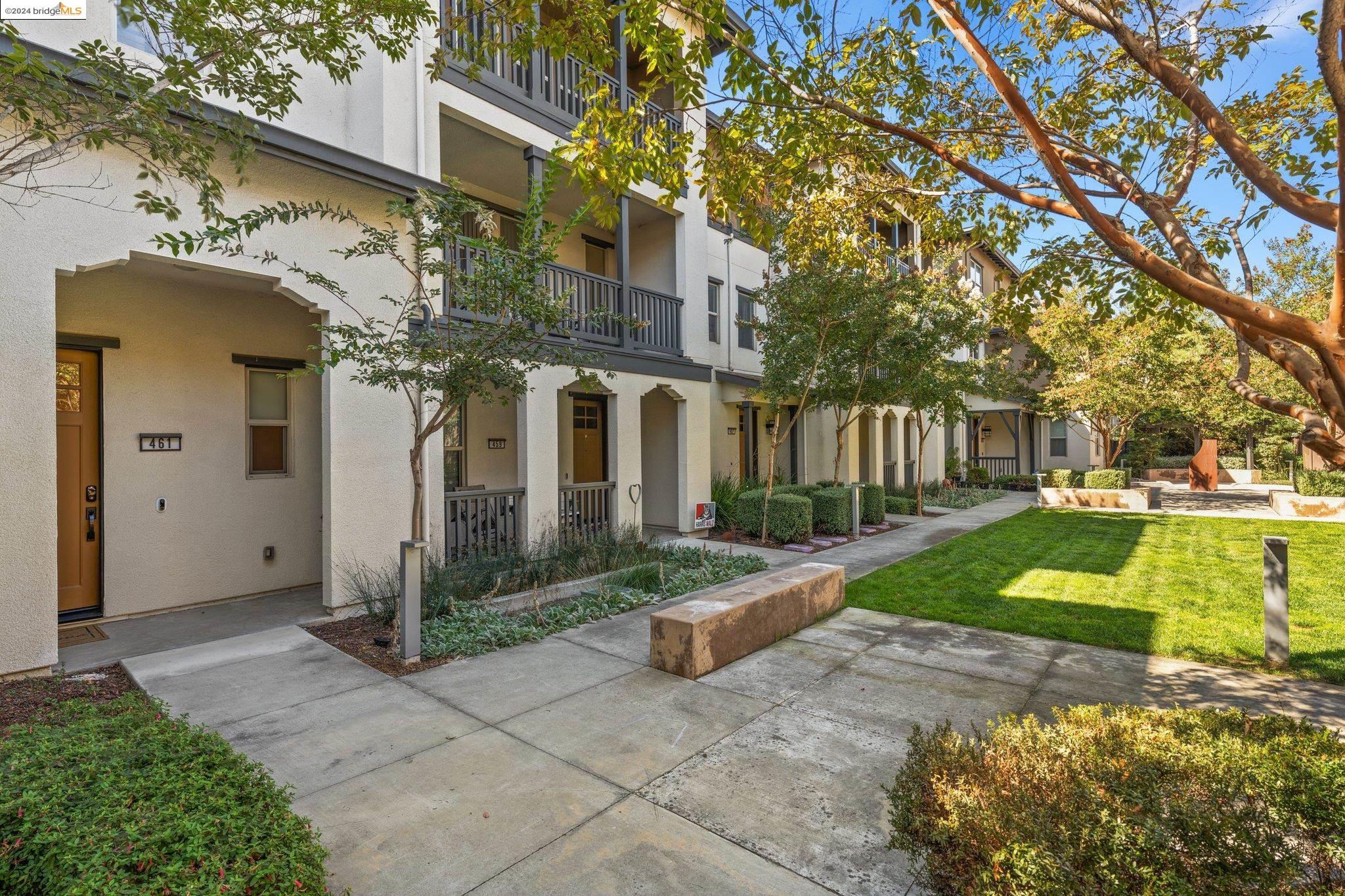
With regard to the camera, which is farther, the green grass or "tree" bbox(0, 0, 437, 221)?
the green grass

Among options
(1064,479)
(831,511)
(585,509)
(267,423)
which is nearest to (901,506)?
(831,511)

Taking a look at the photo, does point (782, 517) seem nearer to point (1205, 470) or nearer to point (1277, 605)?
point (1277, 605)

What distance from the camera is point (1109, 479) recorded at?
1986 centimetres

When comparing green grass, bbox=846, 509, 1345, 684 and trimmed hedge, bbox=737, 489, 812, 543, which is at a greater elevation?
trimmed hedge, bbox=737, 489, 812, 543

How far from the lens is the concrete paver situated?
2854 mm

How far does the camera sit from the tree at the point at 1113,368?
59.8ft

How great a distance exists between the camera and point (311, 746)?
4109 millimetres

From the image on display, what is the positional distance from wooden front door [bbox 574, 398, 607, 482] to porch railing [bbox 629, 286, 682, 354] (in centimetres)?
179

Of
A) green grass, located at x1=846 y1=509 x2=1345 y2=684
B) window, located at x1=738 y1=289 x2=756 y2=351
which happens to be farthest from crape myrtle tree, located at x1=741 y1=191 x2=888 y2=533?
green grass, located at x1=846 y1=509 x2=1345 y2=684

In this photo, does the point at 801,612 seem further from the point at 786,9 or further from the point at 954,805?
the point at 786,9

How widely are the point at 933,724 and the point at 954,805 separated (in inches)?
78.9

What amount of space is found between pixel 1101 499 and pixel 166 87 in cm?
2105

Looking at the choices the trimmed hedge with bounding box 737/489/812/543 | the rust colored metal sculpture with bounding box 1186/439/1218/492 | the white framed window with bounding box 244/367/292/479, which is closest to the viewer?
the white framed window with bounding box 244/367/292/479

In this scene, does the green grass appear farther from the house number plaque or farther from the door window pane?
the house number plaque
